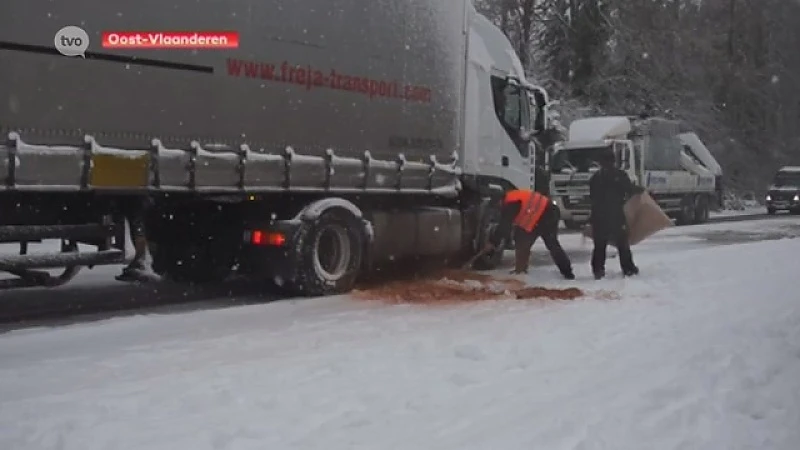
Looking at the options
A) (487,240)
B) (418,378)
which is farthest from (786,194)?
(418,378)

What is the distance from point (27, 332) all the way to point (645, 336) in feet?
17.2

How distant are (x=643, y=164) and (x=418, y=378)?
21239 millimetres

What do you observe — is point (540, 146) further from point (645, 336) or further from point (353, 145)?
point (645, 336)

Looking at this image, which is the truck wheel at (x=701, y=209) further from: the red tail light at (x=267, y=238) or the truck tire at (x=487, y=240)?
the red tail light at (x=267, y=238)

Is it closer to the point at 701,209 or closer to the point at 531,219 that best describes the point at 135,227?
the point at 531,219

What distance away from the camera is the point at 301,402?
4.79m

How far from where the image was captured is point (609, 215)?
11266mm

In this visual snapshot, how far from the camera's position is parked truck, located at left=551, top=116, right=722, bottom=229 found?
2370 cm

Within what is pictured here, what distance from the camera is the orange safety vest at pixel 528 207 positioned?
11.5m

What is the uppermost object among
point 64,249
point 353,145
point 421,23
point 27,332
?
point 421,23

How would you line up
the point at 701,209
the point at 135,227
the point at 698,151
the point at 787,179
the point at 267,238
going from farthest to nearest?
the point at 787,179 → the point at 698,151 → the point at 701,209 → the point at 267,238 → the point at 135,227

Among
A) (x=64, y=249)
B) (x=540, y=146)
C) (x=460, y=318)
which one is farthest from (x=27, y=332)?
(x=540, y=146)

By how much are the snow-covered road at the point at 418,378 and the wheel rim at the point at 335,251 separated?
1.09m

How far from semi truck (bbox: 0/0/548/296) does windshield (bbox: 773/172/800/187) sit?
24.4 m
